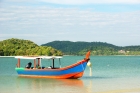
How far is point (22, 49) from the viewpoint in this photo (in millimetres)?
134125

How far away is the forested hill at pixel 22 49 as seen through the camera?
128 meters

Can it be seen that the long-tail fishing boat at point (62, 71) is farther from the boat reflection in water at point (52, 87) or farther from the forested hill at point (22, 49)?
the forested hill at point (22, 49)

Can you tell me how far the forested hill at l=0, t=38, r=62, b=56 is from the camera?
127812 millimetres

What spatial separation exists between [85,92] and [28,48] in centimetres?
11342

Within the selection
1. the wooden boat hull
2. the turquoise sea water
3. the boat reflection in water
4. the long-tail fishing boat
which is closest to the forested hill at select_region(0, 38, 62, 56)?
the turquoise sea water

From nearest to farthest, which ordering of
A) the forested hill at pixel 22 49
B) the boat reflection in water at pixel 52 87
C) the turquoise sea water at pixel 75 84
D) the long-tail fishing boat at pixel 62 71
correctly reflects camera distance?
the boat reflection in water at pixel 52 87 → the turquoise sea water at pixel 75 84 → the long-tail fishing boat at pixel 62 71 → the forested hill at pixel 22 49

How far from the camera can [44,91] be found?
24.3 m

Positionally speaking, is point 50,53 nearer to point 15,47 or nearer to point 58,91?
point 15,47

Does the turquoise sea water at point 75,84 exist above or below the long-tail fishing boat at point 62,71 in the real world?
below

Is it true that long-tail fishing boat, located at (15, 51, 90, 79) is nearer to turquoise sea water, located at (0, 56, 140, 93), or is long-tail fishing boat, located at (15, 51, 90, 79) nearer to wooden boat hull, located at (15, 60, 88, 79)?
wooden boat hull, located at (15, 60, 88, 79)

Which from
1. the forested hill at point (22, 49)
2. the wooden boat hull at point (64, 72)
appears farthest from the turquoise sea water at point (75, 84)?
the forested hill at point (22, 49)

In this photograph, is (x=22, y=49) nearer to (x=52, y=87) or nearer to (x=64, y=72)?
(x=64, y=72)

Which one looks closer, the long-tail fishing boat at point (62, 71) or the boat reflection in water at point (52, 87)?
the boat reflection in water at point (52, 87)

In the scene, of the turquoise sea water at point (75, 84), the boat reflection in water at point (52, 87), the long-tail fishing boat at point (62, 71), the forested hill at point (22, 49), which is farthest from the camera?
the forested hill at point (22, 49)
